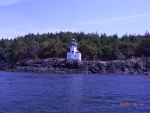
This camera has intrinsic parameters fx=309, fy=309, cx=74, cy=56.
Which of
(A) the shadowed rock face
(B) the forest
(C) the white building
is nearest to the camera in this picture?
(A) the shadowed rock face

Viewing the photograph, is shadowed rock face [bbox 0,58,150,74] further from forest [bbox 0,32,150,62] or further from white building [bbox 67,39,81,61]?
forest [bbox 0,32,150,62]

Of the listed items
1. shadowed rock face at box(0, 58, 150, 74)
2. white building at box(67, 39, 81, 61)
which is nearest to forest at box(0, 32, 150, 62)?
white building at box(67, 39, 81, 61)

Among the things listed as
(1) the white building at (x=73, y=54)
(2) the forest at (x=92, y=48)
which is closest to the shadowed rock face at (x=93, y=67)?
(1) the white building at (x=73, y=54)

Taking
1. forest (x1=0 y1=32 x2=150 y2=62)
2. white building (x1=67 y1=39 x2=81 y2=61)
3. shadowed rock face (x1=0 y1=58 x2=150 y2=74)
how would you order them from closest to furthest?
shadowed rock face (x1=0 y1=58 x2=150 y2=74) < white building (x1=67 y1=39 x2=81 y2=61) < forest (x1=0 y1=32 x2=150 y2=62)

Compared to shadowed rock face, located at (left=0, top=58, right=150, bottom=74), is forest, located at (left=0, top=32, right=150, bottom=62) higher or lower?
higher

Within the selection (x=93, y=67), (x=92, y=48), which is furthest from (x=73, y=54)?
(x=93, y=67)

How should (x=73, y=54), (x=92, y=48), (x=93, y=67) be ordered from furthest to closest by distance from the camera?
1. (x=92, y=48)
2. (x=73, y=54)
3. (x=93, y=67)

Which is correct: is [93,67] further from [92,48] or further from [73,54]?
[92,48]

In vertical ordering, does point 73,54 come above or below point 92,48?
below

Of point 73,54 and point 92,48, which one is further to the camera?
point 92,48

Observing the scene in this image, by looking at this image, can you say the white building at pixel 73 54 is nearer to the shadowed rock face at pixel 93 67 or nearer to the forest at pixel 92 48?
the shadowed rock face at pixel 93 67

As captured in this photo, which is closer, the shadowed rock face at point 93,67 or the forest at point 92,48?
the shadowed rock face at point 93,67

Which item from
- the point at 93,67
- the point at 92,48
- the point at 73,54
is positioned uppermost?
the point at 92,48

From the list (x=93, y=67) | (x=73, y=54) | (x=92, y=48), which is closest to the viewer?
(x=93, y=67)
